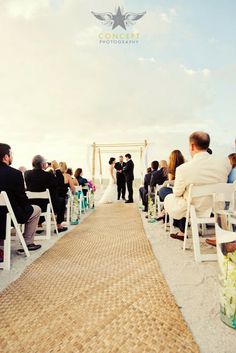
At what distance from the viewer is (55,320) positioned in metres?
1.61

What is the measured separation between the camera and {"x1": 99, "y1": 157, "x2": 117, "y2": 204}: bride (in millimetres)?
10352

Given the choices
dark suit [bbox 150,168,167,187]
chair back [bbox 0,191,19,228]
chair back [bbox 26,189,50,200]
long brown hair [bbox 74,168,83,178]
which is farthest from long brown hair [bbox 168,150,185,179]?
long brown hair [bbox 74,168,83,178]

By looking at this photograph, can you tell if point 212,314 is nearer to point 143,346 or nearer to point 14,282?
point 143,346

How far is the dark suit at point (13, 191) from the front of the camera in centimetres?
285

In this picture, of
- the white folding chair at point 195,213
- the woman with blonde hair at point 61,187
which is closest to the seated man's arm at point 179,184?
the white folding chair at point 195,213

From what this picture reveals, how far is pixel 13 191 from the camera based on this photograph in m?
2.94

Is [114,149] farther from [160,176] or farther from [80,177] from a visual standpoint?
[160,176]

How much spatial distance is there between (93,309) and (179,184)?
158 cm

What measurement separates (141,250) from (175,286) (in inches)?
42.3

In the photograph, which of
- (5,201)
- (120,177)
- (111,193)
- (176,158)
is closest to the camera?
(5,201)

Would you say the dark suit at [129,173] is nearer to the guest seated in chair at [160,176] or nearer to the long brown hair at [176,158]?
the guest seated in chair at [160,176]

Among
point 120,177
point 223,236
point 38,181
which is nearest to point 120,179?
point 120,177

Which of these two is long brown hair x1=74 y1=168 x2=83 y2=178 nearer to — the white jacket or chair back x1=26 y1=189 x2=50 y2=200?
chair back x1=26 y1=189 x2=50 y2=200

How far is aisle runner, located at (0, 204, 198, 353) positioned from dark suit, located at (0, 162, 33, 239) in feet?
1.60
